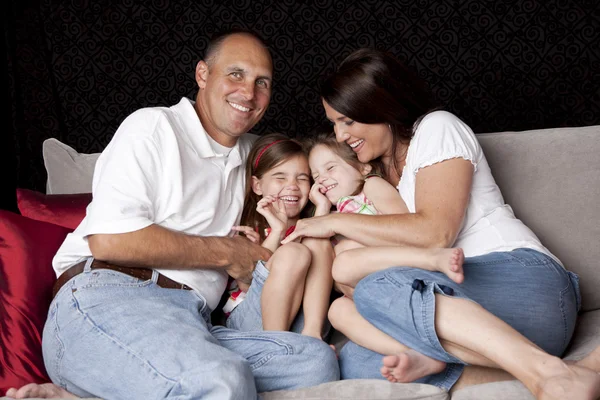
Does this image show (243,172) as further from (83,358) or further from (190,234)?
(83,358)

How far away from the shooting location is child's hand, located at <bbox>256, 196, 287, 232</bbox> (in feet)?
7.93

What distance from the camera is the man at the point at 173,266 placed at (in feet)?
5.92

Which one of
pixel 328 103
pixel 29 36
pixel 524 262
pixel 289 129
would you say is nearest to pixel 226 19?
pixel 289 129

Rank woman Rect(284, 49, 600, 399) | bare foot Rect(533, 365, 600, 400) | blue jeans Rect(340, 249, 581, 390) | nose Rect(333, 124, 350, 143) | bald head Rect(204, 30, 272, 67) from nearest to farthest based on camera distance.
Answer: bare foot Rect(533, 365, 600, 400) < woman Rect(284, 49, 600, 399) < blue jeans Rect(340, 249, 581, 390) < nose Rect(333, 124, 350, 143) < bald head Rect(204, 30, 272, 67)

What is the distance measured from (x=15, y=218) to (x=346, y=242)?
106cm

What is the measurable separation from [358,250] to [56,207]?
110cm

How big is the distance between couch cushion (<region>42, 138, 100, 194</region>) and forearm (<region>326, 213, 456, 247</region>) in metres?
1.07

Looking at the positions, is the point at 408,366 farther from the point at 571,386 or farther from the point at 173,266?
the point at 173,266

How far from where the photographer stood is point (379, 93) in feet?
7.45

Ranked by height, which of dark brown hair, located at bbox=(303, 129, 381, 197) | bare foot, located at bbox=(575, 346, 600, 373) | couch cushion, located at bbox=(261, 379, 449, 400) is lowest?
couch cushion, located at bbox=(261, 379, 449, 400)

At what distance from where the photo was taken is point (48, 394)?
191 centimetres

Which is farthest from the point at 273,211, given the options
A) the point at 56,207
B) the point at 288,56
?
the point at 288,56

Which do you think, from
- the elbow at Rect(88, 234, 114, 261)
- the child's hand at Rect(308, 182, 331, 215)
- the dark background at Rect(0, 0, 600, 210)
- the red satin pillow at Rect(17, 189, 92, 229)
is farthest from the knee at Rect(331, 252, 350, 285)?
the dark background at Rect(0, 0, 600, 210)

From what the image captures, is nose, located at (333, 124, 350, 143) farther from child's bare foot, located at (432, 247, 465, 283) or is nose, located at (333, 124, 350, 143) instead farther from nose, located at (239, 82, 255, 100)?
child's bare foot, located at (432, 247, 465, 283)
